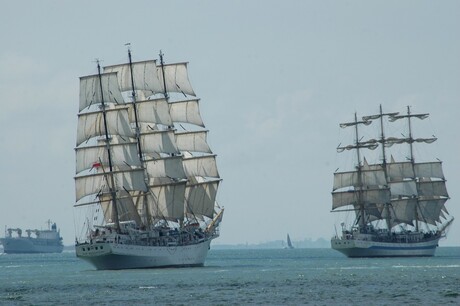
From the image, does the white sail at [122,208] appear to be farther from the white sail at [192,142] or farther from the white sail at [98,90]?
the white sail at [192,142]

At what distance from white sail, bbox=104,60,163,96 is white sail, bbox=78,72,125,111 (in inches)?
269

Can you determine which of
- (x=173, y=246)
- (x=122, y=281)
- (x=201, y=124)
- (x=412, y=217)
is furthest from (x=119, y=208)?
(x=412, y=217)

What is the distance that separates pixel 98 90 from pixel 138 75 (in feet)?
28.3

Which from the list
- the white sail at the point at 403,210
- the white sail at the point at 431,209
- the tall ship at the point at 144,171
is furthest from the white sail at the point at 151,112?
the white sail at the point at 431,209

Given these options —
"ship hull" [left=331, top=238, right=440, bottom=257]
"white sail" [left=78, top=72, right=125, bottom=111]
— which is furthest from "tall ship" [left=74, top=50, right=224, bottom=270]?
"ship hull" [left=331, top=238, right=440, bottom=257]

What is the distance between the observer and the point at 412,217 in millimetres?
161750

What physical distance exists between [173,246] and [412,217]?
54399 mm

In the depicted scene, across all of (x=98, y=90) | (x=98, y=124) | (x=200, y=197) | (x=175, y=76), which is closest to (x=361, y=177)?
(x=200, y=197)

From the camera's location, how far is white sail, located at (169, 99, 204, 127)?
126m

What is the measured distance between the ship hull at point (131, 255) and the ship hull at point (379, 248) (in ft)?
131

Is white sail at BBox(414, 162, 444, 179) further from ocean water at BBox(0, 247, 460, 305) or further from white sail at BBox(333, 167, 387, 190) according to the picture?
ocean water at BBox(0, 247, 460, 305)

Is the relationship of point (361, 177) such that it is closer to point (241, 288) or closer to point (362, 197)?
point (362, 197)

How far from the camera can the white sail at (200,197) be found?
12281 cm

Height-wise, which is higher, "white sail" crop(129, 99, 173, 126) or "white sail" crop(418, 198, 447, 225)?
"white sail" crop(129, 99, 173, 126)
